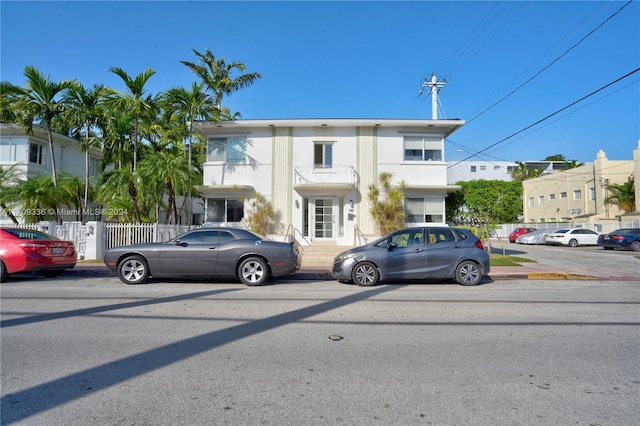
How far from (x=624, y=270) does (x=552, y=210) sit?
3762cm

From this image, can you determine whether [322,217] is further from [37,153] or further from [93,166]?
[93,166]

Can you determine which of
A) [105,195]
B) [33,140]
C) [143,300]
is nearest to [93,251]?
[105,195]

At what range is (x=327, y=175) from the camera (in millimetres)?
18266

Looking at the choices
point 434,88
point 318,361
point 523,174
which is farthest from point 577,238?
point 523,174

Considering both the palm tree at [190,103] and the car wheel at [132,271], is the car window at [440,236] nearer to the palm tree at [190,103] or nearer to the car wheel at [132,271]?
the car wheel at [132,271]

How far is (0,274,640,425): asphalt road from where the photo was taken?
3041 mm

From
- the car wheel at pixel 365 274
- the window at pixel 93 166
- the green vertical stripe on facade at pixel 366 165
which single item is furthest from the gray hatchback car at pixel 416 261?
A: the window at pixel 93 166

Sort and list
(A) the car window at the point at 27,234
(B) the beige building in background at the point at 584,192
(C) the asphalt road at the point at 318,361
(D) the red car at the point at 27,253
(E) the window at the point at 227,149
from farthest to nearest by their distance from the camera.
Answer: (B) the beige building in background at the point at 584,192 → (E) the window at the point at 227,149 → (A) the car window at the point at 27,234 → (D) the red car at the point at 27,253 → (C) the asphalt road at the point at 318,361

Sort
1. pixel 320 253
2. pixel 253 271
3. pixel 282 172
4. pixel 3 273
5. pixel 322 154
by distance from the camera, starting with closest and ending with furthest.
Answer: pixel 253 271, pixel 3 273, pixel 320 253, pixel 282 172, pixel 322 154

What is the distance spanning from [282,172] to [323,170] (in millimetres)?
2046

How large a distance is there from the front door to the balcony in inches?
38.0

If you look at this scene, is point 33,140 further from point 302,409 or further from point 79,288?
point 302,409

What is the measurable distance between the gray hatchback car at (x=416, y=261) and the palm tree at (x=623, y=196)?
37.9m

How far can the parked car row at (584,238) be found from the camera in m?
22.9
